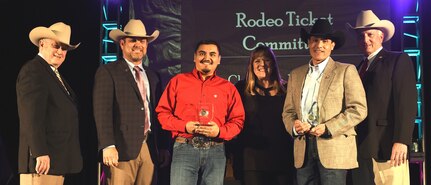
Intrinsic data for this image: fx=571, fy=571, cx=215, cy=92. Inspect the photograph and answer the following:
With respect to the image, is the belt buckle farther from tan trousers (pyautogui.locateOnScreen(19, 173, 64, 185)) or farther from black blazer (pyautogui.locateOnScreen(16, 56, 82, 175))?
tan trousers (pyautogui.locateOnScreen(19, 173, 64, 185))

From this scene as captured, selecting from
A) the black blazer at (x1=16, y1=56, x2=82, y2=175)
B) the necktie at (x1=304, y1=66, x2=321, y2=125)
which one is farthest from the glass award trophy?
the black blazer at (x1=16, y1=56, x2=82, y2=175)

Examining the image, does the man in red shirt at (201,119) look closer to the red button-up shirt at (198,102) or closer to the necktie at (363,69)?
the red button-up shirt at (198,102)

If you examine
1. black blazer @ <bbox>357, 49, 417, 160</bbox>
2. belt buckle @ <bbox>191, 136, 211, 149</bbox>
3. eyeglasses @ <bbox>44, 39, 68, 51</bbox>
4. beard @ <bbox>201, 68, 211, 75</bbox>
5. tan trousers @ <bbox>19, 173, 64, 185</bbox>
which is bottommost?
tan trousers @ <bbox>19, 173, 64, 185</bbox>

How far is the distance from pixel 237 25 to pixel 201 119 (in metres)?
2.33

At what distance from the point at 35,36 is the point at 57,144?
3.15 feet

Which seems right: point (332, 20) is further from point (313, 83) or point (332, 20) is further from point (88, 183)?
point (88, 183)

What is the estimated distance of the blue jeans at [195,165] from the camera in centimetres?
439

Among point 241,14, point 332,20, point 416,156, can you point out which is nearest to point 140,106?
point 241,14

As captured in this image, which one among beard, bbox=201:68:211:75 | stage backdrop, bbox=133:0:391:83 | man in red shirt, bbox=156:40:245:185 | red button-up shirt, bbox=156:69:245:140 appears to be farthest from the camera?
stage backdrop, bbox=133:0:391:83

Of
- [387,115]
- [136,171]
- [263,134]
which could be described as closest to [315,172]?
[263,134]

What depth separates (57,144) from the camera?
15.0ft

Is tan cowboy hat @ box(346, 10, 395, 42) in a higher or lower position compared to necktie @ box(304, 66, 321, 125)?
higher

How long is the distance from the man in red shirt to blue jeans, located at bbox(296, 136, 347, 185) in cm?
60

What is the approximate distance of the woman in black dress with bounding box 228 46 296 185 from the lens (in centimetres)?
476
